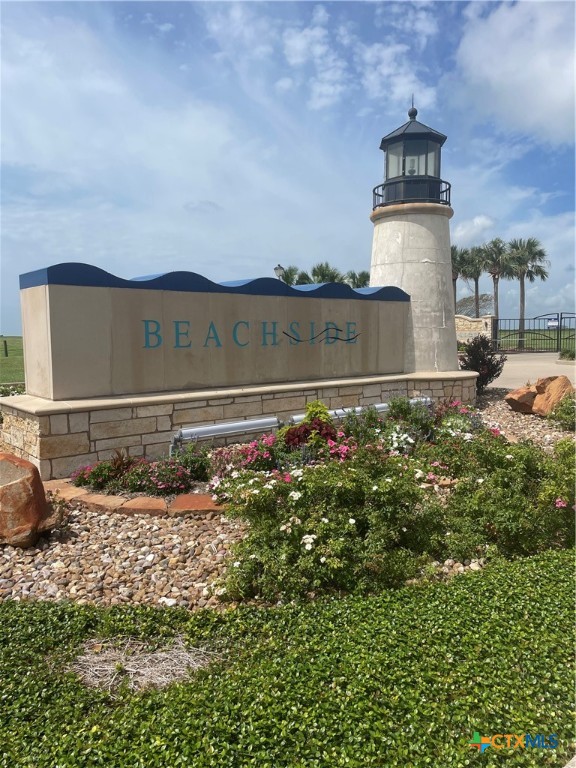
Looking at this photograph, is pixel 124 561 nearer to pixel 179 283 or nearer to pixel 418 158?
pixel 179 283

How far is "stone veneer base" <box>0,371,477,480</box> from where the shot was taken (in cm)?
652

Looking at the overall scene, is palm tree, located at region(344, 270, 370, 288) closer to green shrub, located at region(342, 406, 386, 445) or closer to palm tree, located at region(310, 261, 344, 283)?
palm tree, located at region(310, 261, 344, 283)

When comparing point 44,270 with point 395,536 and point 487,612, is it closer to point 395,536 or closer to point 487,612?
point 395,536

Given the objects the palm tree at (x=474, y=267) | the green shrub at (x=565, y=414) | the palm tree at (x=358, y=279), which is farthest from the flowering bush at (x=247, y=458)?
the palm tree at (x=474, y=267)

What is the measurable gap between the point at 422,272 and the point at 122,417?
289 inches

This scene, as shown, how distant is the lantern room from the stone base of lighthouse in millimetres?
358

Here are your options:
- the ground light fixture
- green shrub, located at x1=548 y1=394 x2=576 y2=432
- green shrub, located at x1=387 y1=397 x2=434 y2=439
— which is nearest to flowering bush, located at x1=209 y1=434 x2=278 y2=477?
the ground light fixture

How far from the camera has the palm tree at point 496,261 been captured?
49425 millimetres

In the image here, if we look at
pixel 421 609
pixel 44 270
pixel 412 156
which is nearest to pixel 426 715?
pixel 421 609

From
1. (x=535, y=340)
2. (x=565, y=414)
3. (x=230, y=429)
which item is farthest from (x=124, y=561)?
(x=535, y=340)

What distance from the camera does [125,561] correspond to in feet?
14.7

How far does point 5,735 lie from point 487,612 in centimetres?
280

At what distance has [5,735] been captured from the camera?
258 cm

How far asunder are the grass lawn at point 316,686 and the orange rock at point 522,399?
27.3 feet
